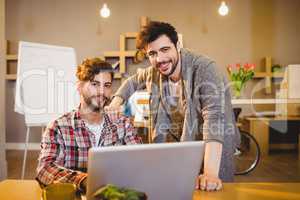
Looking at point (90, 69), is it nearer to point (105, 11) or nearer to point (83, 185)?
point (83, 185)

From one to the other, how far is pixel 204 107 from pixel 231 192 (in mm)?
483

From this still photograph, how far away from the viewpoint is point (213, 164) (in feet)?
4.07

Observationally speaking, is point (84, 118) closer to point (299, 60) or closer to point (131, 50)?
point (131, 50)

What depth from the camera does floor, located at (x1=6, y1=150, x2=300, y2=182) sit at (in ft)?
11.4

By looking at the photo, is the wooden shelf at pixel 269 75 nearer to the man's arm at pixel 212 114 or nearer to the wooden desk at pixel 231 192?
the man's arm at pixel 212 114

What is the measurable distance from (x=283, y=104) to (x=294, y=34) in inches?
44.1

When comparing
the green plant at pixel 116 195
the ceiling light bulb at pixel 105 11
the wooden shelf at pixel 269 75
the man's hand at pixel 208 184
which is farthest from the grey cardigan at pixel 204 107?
the wooden shelf at pixel 269 75

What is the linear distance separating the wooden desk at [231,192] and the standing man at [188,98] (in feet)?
0.50

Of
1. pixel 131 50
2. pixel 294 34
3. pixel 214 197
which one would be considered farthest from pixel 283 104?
pixel 214 197

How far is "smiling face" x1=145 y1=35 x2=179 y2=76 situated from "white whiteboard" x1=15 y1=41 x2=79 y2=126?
1567mm

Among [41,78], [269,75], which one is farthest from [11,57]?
[269,75]

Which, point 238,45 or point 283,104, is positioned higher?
point 238,45

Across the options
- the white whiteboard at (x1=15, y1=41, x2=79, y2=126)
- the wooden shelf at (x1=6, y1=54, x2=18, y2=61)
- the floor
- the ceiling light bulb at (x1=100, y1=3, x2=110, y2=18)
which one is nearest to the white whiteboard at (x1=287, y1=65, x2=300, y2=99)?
the floor

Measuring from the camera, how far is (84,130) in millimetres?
1405
